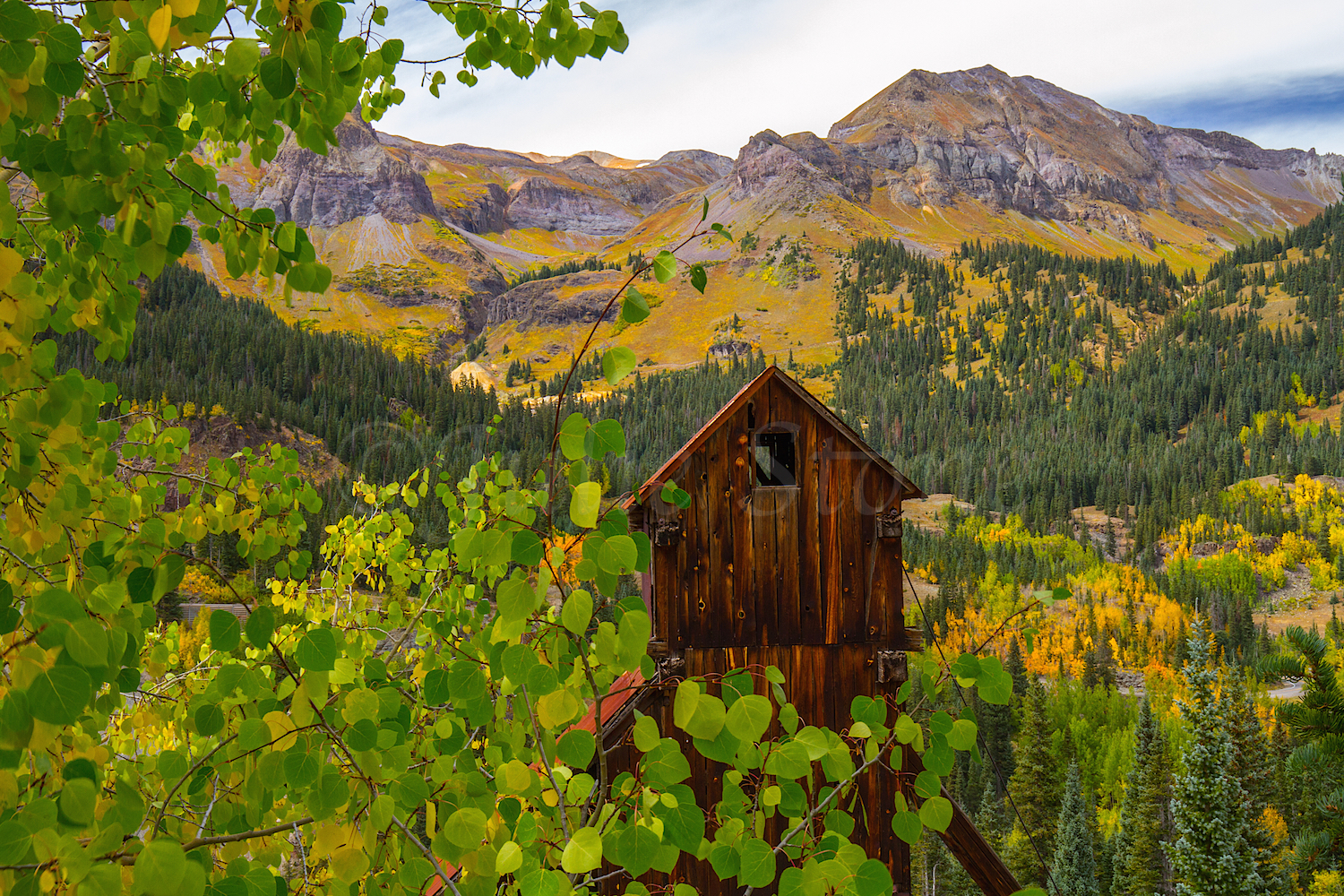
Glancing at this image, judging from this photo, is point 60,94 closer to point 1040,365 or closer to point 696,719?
point 696,719

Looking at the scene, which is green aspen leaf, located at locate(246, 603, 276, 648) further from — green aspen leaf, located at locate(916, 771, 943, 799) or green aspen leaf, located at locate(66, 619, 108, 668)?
green aspen leaf, located at locate(916, 771, 943, 799)

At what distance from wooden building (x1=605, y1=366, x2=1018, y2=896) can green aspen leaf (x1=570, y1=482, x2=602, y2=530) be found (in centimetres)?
656

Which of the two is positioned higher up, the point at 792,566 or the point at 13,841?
the point at 13,841

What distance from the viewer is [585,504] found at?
5.55 ft

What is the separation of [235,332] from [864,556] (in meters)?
128

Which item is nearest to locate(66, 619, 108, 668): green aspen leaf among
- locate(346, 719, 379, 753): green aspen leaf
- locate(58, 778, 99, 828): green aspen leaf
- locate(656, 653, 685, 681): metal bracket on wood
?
locate(58, 778, 99, 828): green aspen leaf

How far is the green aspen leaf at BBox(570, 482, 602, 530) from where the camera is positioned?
1.64m

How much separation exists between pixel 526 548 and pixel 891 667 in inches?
295

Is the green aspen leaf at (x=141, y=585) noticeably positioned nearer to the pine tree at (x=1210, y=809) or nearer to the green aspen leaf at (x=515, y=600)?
the green aspen leaf at (x=515, y=600)

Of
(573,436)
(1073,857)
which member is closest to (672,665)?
(573,436)

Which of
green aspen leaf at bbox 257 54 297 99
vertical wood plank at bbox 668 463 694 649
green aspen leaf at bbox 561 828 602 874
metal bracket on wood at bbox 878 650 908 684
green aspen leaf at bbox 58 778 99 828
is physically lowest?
metal bracket on wood at bbox 878 650 908 684

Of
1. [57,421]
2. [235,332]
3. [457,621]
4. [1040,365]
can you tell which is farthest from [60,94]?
[1040,365]

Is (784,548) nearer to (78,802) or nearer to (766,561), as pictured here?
(766,561)

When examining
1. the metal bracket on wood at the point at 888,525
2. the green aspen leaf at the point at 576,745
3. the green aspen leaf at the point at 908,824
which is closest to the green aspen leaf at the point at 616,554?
the green aspen leaf at the point at 576,745
